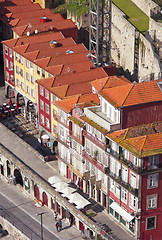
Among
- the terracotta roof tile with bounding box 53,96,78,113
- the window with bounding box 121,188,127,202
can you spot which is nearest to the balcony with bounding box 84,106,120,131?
the terracotta roof tile with bounding box 53,96,78,113

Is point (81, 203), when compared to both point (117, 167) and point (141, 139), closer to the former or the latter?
point (117, 167)

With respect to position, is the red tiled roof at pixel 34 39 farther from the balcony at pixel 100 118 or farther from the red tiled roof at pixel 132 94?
the red tiled roof at pixel 132 94

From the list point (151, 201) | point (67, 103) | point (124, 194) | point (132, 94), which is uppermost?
point (132, 94)

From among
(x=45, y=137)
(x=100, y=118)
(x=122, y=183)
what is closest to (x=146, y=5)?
(x=45, y=137)

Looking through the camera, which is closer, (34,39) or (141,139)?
(141,139)

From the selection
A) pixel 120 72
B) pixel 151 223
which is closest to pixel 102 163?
pixel 151 223

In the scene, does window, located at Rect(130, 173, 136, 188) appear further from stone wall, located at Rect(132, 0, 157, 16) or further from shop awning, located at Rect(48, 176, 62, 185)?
stone wall, located at Rect(132, 0, 157, 16)

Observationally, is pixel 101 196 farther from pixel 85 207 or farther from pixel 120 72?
pixel 120 72

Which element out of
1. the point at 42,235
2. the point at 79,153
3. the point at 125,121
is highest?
the point at 125,121
